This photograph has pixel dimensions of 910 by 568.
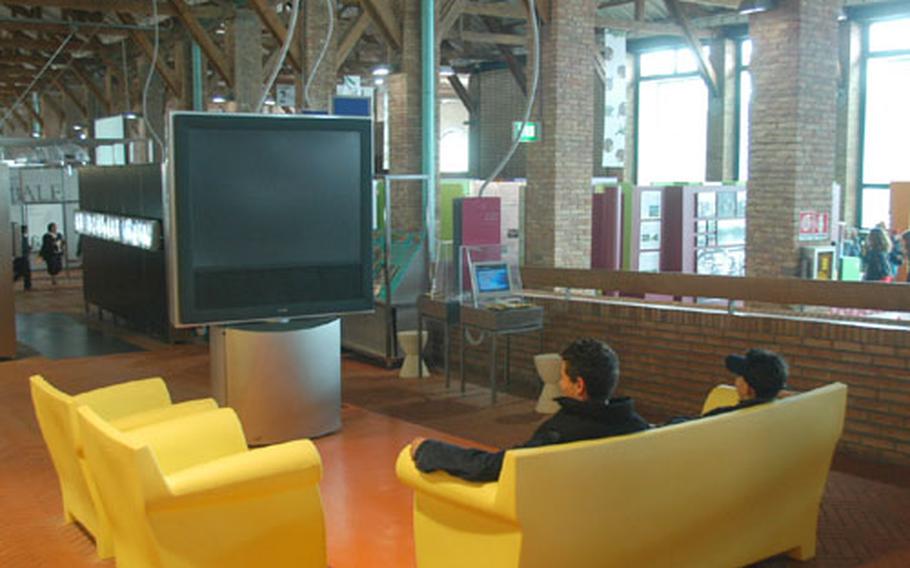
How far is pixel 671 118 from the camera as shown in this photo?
858 inches

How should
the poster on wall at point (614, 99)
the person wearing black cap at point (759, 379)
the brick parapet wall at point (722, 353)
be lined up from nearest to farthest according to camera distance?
the person wearing black cap at point (759, 379) → the brick parapet wall at point (722, 353) → the poster on wall at point (614, 99)

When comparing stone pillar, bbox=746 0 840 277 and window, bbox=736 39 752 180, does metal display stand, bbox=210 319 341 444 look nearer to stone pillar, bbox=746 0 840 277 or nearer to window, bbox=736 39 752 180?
stone pillar, bbox=746 0 840 277

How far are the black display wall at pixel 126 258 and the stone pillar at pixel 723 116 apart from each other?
1259 centimetres

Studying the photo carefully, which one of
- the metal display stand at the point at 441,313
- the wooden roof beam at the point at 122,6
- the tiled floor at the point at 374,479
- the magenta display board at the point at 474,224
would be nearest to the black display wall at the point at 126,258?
the tiled floor at the point at 374,479

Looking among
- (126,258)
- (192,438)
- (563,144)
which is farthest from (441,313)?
(126,258)

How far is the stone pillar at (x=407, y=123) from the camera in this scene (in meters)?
13.3

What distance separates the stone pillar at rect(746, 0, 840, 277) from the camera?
1033cm

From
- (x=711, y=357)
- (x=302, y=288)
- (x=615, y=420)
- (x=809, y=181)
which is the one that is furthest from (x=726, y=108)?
(x=615, y=420)

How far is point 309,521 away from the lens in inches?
160

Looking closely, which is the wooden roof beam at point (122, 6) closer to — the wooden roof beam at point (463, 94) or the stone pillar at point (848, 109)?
the wooden roof beam at point (463, 94)

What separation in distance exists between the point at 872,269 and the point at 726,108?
8664mm

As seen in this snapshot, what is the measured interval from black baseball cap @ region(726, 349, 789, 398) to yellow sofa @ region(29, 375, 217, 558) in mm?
2766

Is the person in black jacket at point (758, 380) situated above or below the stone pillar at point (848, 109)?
below

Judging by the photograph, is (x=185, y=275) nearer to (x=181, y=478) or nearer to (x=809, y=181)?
(x=181, y=478)
